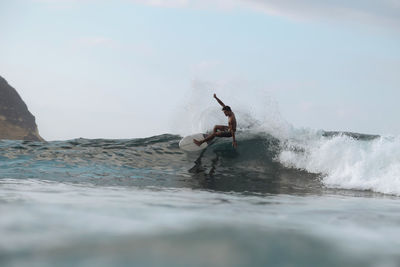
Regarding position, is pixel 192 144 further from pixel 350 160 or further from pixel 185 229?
pixel 185 229

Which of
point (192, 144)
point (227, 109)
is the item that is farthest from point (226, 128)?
point (192, 144)

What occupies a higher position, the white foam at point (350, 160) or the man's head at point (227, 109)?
the man's head at point (227, 109)

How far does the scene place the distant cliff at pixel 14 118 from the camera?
4479cm

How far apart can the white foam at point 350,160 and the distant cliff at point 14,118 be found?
131 feet

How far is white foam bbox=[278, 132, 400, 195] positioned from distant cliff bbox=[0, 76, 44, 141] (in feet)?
131

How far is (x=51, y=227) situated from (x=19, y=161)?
8.72 meters

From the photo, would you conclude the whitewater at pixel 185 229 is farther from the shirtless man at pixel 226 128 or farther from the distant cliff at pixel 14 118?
the distant cliff at pixel 14 118

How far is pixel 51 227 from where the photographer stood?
9.29 ft

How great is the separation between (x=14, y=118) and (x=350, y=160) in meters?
44.9

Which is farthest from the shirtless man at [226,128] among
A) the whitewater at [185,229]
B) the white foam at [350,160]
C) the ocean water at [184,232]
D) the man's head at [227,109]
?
the ocean water at [184,232]

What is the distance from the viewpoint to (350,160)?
10.6m

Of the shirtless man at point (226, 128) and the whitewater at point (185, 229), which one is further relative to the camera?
the shirtless man at point (226, 128)

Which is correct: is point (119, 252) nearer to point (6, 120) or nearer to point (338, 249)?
point (338, 249)

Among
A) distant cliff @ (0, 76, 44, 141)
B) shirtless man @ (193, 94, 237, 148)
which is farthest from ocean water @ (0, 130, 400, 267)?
distant cliff @ (0, 76, 44, 141)
